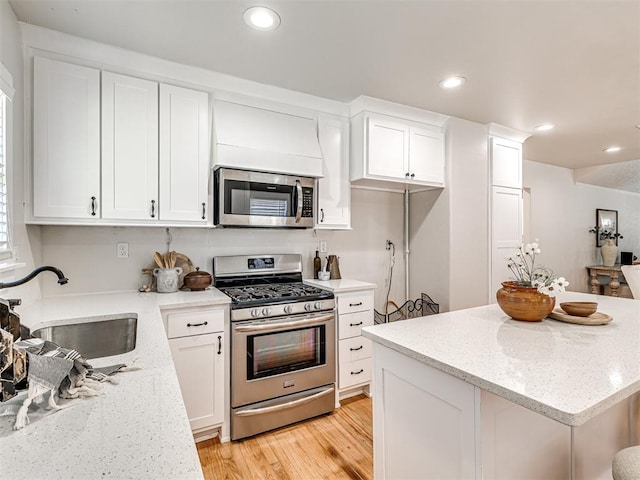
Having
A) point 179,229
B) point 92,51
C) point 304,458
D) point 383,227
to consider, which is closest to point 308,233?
point 383,227

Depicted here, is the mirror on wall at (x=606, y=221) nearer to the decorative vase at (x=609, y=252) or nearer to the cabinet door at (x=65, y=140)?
the decorative vase at (x=609, y=252)

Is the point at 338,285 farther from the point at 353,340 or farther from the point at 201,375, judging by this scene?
the point at 201,375

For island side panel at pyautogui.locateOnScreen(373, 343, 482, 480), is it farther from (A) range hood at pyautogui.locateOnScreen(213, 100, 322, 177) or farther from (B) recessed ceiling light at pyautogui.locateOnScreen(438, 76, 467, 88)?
(B) recessed ceiling light at pyautogui.locateOnScreen(438, 76, 467, 88)

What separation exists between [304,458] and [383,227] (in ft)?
7.48

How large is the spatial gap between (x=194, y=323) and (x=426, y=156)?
2.45 m

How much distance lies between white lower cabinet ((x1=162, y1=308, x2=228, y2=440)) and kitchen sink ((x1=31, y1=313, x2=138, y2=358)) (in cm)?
33

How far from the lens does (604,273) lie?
5.57m

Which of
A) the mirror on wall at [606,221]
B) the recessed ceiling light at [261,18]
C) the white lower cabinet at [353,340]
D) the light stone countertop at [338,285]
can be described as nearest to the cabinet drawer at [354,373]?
the white lower cabinet at [353,340]

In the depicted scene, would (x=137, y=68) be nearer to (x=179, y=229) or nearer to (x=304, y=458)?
(x=179, y=229)

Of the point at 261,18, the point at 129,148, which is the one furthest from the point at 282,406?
the point at 261,18

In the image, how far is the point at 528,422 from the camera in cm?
126

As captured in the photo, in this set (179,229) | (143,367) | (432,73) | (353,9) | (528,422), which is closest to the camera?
(143,367)

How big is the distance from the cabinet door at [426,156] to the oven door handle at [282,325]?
152cm

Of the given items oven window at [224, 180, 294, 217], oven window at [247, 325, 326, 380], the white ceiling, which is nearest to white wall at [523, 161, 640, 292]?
the white ceiling
